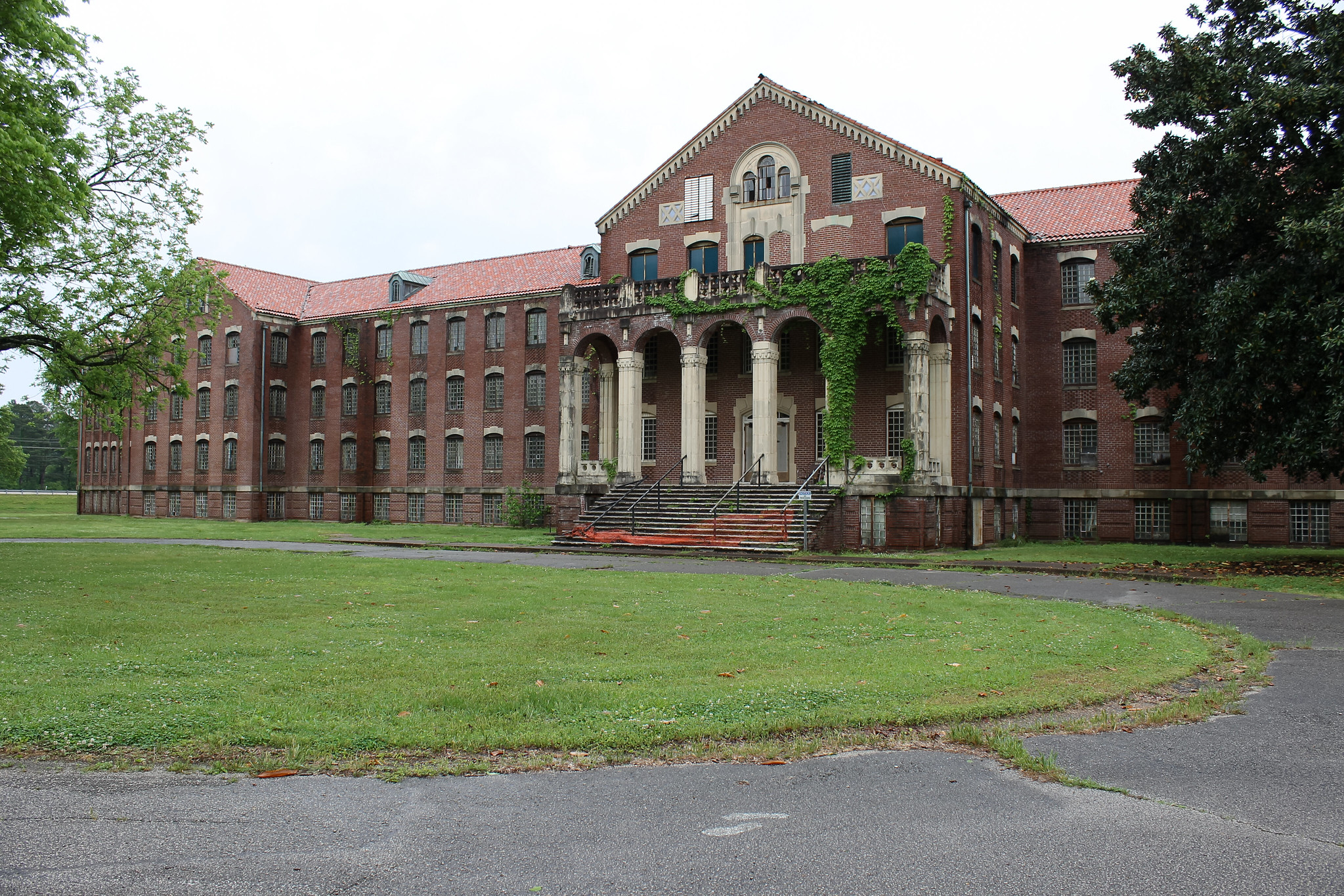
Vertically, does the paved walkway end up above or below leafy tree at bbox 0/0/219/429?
below

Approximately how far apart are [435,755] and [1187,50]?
2299 cm

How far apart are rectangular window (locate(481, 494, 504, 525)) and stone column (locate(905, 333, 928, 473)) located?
811 inches

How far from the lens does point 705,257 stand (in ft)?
115

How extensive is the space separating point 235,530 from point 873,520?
2538cm

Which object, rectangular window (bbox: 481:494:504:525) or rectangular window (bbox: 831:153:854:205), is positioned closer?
rectangular window (bbox: 831:153:854:205)

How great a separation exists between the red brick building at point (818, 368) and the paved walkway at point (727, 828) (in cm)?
2240

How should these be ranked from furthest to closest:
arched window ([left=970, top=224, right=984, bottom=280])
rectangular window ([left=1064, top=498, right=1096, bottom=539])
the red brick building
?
rectangular window ([left=1064, top=498, right=1096, bottom=539]), arched window ([left=970, top=224, right=984, bottom=280]), the red brick building

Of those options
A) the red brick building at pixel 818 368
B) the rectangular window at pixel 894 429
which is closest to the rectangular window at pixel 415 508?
the red brick building at pixel 818 368

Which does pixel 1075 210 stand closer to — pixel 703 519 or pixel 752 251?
pixel 752 251

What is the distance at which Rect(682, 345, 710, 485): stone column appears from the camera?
31312mm

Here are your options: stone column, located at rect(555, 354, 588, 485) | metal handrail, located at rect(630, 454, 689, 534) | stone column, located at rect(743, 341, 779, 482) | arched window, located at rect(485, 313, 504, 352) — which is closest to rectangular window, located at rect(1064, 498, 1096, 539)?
stone column, located at rect(743, 341, 779, 482)

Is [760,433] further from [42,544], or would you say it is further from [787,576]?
[42,544]

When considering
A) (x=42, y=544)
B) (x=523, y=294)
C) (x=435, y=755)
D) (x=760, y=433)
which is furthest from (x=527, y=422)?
(x=435, y=755)

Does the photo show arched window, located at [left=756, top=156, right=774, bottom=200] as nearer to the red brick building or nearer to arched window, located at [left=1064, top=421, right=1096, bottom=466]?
the red brick building
